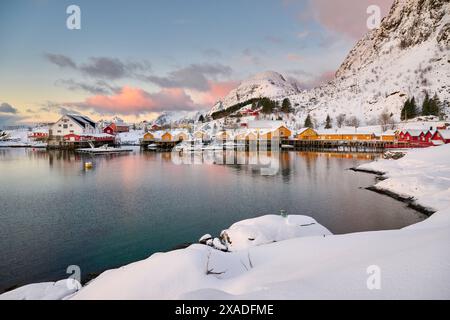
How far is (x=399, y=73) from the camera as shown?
422 feet

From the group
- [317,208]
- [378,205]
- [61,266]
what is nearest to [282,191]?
[317,208]

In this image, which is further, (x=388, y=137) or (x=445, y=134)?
(x=388, y=137)

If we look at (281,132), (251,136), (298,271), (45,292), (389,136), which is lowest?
(45,292)

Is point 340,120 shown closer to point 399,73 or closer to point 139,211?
point 399,73

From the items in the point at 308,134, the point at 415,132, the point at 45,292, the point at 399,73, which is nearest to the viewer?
the point at 45,292

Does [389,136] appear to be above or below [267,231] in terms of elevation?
above

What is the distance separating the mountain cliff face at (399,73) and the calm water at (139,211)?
9621cm

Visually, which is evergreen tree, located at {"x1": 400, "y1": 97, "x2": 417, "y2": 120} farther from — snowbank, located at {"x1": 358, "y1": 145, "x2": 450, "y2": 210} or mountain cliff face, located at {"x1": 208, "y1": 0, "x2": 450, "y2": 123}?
snowbank, located at {"x1": 358, "y1": 145, "x2": 450, "y2": 210}

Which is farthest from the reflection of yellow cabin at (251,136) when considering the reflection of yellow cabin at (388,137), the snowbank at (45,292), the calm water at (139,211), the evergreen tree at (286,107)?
the snowbank at (45,292)

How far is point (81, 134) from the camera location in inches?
3671

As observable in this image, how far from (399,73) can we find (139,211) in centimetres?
14387

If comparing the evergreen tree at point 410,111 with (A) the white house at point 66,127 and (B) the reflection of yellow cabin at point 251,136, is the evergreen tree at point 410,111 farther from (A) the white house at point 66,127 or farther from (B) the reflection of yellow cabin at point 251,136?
(A) the white house at point 66,127

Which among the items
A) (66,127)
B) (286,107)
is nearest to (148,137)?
(66,127)

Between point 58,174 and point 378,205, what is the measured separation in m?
39.4
